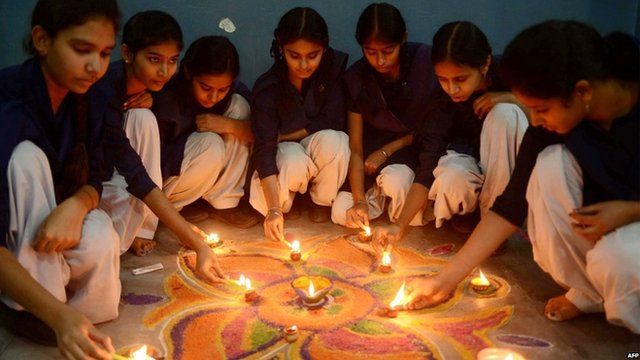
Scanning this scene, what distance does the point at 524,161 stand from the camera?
2.61m

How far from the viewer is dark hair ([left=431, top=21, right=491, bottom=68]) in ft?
9.89

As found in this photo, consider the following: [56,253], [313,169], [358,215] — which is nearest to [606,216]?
[358,215]

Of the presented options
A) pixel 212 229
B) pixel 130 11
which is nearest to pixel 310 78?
pixel 212 229

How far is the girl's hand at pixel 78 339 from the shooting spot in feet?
6.59

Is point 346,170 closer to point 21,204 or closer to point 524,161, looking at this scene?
point 524,161

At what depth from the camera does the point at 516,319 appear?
263cm

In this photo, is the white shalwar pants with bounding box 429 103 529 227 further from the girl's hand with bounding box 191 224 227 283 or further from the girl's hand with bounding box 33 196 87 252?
the girl's hand with bounding box 33 196 87 252

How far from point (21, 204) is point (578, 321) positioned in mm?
2249

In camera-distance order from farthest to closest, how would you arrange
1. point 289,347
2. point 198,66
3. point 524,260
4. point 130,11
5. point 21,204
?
1. point 130,11
2. point 198,66
3. point 524,260
4. point 289,347
5. point 21,204

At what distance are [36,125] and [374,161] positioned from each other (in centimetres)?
196

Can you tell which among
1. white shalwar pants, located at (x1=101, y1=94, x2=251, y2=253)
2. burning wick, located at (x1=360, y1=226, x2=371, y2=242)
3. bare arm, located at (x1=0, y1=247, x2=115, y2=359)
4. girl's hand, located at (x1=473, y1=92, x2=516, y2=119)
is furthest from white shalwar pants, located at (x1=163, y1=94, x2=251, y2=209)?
bare arm, located at (x1=0, y1=247, x2=115, y2=359)

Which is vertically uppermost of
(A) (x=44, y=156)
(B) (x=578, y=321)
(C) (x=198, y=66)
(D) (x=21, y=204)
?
(C) (x=198, y=66)

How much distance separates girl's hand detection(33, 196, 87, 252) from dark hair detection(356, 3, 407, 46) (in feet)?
5.76

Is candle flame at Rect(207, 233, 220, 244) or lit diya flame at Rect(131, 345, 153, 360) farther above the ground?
lit diya flame at Rect(131, 345, 153, 360)
